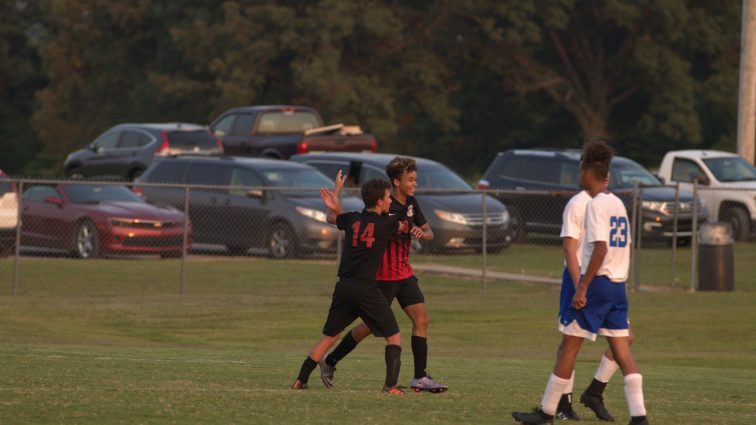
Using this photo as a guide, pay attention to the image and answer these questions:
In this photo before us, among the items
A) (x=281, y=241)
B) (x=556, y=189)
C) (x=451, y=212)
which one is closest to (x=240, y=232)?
(x=281, y=241)

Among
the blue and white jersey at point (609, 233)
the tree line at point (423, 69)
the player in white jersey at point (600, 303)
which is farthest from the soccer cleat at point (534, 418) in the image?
the tree line at point (423, 69)

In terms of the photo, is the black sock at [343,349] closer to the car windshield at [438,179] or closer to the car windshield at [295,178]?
the car windshield at [295,178]

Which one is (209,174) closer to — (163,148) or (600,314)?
(163,148)

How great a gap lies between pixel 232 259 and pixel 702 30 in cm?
3245

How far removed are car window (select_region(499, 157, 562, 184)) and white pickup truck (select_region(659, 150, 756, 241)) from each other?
273 cm

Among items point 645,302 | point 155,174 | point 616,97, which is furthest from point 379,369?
point 616,97

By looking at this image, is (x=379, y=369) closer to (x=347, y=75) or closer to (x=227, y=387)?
(x=227, y=387)

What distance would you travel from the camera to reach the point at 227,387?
9703 mm

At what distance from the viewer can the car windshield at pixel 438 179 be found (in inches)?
1005

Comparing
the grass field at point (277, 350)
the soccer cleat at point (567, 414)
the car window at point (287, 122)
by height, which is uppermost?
the car window at point (287, 122)

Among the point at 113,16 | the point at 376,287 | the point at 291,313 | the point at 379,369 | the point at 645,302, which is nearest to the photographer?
the point at 376,287

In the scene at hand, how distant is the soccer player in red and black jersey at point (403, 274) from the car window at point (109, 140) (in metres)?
21.0

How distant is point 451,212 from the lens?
76.3ft

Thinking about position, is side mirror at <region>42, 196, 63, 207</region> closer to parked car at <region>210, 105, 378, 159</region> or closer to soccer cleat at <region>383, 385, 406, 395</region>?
parked car at <region>210, 105, 378, 159</region>
